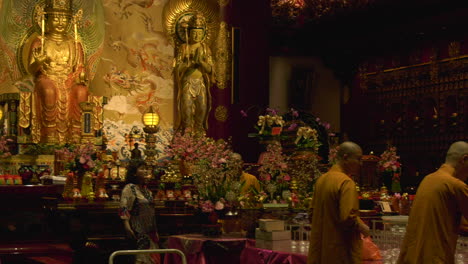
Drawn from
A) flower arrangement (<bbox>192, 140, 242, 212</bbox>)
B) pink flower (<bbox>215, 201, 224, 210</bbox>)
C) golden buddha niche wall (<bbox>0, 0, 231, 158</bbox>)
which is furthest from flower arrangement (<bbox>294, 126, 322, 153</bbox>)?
golden buddha niche wall (<bbox>0, 0, 231, 158</bbox>)

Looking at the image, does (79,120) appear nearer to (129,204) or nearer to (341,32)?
(341,32)

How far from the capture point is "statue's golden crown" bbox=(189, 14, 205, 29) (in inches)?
589

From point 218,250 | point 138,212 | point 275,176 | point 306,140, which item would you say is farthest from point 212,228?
point 306,140

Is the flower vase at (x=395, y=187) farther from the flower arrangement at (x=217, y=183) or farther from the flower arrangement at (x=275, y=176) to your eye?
the flower arrangement at (x=217, y=183)

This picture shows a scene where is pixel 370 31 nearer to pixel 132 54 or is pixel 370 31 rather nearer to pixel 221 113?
pixel 221 113

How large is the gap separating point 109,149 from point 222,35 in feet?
10.1

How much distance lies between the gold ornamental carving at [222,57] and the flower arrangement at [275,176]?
5.03 meters

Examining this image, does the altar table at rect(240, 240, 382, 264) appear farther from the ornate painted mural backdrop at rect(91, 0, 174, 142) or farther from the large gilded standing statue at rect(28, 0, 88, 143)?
the ornate painted mural backdrop at rect(91, 0, 174, 142)

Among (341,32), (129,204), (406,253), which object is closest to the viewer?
(406,253)

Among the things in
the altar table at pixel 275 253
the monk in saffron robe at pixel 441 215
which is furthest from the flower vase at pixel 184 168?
the monk in saffron robe at pixel 441 215

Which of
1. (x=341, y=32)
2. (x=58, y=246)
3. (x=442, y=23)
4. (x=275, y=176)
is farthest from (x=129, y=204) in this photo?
(x=341, y=32)

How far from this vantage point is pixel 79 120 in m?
14.3

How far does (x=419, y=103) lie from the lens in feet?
48.4

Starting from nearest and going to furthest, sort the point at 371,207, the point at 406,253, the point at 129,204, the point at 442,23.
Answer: the point at 406,253 → the point at 129,204 → the point at 371,207 → the point at 442,23
